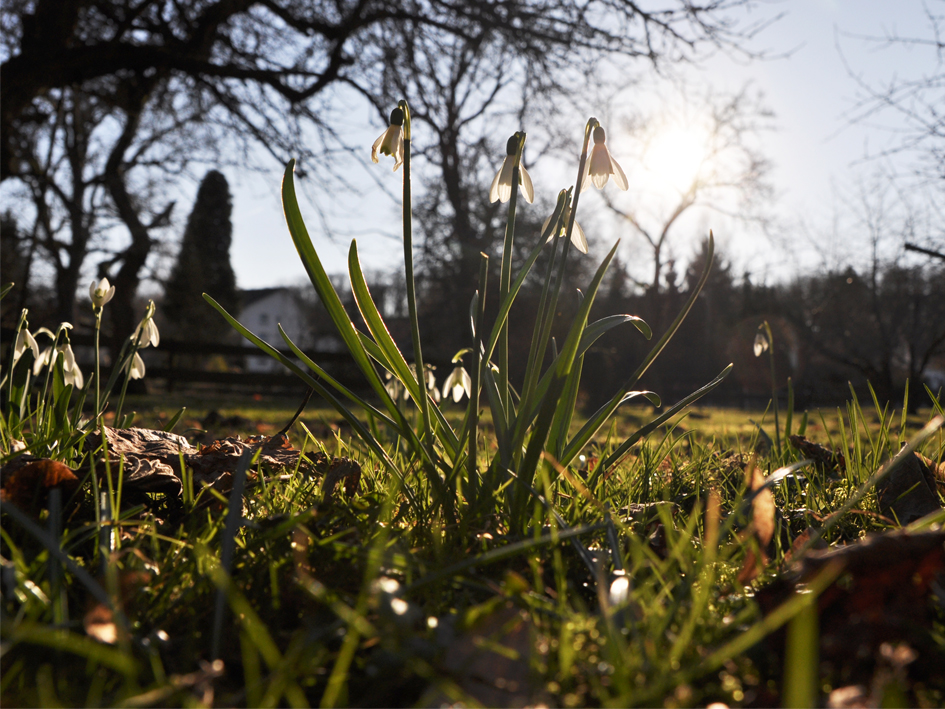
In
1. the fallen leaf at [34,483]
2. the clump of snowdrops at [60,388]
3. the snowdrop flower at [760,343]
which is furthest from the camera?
the snowdrop flower at [760,343]

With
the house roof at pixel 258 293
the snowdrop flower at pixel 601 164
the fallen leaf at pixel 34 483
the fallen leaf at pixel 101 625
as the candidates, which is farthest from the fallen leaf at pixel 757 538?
the house roof at pixel 258 293

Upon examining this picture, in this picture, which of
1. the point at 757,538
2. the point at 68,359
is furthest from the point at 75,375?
the point at 757,538

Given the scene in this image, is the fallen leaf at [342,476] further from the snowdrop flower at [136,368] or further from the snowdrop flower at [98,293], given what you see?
the snowdrop flower at [98,293]

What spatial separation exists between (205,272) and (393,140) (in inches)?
1411

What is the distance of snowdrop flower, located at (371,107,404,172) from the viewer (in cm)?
144

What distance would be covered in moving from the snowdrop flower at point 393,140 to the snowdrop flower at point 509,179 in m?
0.27

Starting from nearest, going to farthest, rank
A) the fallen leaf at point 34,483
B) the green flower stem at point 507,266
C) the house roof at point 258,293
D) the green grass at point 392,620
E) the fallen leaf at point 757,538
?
the green grass at point 392,620 → the fallen leaf at point 757,538 → the fallen leaf at point 34,483 → the green flower stem at point 507,266 → the house roof at point 258,293

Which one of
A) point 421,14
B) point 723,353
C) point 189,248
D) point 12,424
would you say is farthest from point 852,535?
point 189,248

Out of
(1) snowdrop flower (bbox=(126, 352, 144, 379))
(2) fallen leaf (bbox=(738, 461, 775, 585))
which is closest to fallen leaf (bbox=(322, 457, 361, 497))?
(2) fallen leaf (bbox=(738, 461, 775, 585))

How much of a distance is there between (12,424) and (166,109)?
1180cm

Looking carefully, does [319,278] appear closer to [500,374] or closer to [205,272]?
[500,374]

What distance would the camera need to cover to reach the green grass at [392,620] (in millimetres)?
733

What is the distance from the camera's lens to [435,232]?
677 inches

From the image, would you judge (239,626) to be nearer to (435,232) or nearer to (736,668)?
(736,668)
